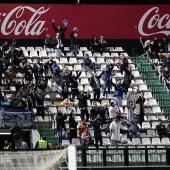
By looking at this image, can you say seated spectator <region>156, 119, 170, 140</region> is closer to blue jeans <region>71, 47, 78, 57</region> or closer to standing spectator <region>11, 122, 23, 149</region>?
standing spectator <region>11, 122, 23, 149</region>

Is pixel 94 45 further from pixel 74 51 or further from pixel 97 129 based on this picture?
pixel 97 129

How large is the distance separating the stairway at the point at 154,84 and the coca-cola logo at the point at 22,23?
5.84 meters

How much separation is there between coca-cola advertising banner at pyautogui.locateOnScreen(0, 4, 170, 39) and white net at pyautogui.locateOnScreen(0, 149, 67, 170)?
99.0 feet

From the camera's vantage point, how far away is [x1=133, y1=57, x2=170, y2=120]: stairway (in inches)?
2266

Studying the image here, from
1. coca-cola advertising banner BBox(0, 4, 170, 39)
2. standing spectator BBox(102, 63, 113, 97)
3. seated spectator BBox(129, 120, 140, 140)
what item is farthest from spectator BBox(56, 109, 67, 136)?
coca-cola advertising banner BBox(0, 4, 170, 39)

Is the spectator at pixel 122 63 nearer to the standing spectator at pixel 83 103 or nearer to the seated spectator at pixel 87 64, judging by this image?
the seated spectator at pixel 87 64

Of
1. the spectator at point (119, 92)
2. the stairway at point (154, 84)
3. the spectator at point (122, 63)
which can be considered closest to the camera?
the spectator at point (119, 92)

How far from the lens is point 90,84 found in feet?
184

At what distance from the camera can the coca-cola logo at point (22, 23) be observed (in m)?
62.5

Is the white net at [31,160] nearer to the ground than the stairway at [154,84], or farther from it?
nearer to the ground

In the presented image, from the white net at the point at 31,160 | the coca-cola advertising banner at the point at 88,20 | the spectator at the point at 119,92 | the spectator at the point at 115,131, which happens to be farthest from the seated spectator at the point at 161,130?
the white net at the point at 31,160

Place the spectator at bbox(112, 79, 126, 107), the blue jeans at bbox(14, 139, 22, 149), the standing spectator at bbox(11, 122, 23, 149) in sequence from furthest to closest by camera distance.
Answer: the spectator at bbox(112, 79, 126, 107) < the standing spectator at bbox(11, 122, 23, 149) < the blue jeans at bbox(14, 139, 22, 149)

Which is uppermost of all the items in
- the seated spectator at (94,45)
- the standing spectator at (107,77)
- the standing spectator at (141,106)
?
the seated spectator at (94,45)

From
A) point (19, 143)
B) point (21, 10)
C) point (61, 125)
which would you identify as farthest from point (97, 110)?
point (21, 10)
